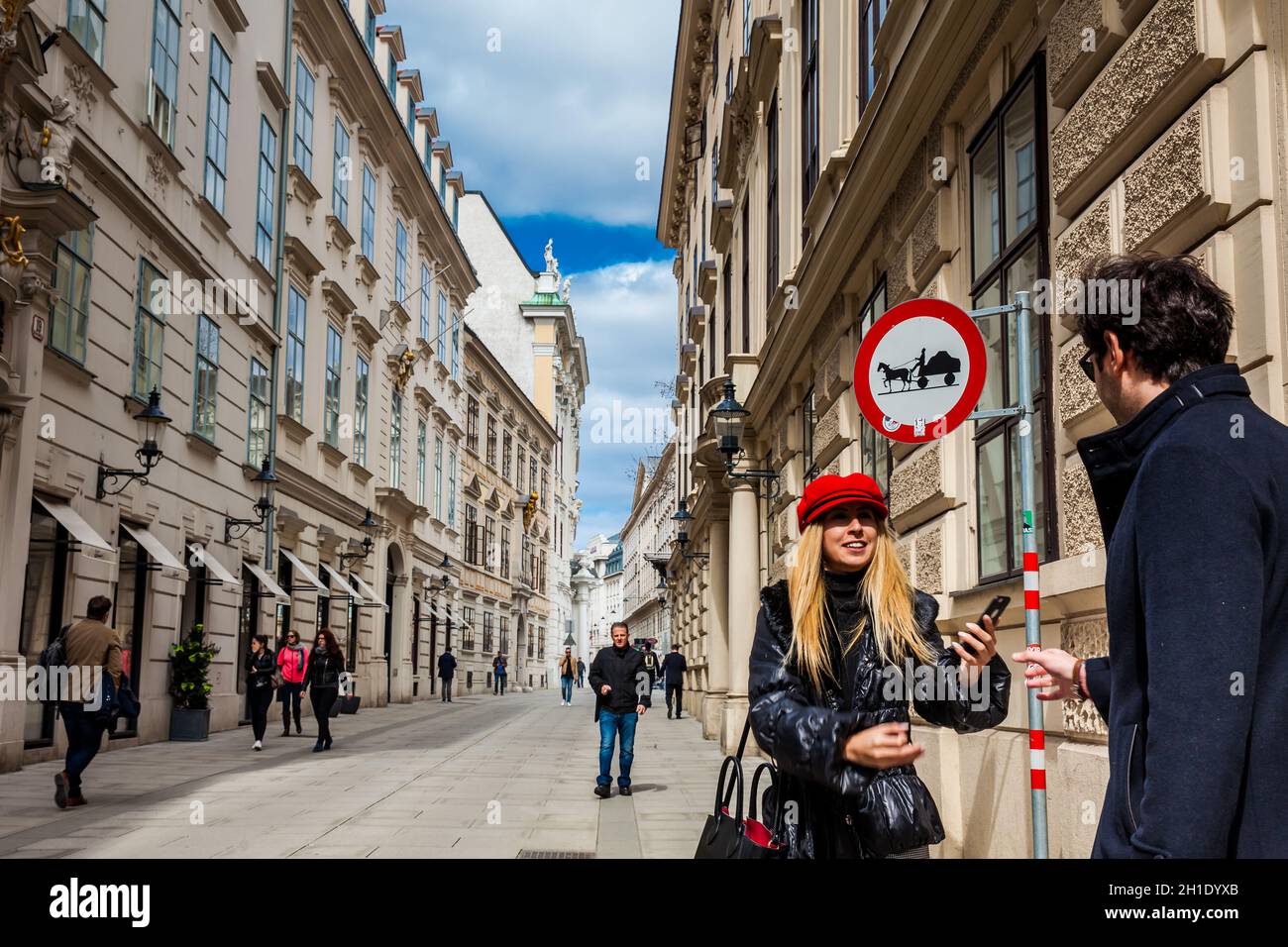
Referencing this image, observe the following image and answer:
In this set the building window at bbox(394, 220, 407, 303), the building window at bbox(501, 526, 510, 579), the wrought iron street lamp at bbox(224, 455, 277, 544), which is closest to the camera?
the wrought iron street lamp at bbox(224, 455, 277, 544)

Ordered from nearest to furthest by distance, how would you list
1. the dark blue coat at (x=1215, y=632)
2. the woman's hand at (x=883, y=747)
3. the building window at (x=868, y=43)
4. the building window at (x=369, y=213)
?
the dark blue coat at (x=1215, y=632) < the woman's hand at (x=883, y=747) < the building window at (x=868, y=43) < the building window at (x=369, y=213)

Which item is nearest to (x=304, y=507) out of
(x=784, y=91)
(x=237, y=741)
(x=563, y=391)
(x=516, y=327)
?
(x=237, y=741)

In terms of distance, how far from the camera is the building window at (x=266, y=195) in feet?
73.2

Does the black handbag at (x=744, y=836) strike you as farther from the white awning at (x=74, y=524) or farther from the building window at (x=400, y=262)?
the building window at (x=400, y=262)

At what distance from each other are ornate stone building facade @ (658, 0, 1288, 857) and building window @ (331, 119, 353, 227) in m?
14.7

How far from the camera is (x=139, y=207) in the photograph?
648 inches

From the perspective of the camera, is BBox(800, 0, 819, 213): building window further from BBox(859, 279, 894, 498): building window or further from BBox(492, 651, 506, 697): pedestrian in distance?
BBox(492, 651, 506, 697): pedestrian in distance

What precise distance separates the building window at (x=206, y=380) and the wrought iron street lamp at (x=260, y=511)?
1.47 m

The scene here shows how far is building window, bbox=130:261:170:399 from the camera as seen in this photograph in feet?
54.7

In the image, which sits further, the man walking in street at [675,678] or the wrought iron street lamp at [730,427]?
the man walking in street at [675,678]

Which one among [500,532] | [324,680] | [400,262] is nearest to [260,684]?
[324,680]

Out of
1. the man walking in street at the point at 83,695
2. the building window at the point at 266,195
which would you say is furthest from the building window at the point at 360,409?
the man walking in street at the point at 83,695

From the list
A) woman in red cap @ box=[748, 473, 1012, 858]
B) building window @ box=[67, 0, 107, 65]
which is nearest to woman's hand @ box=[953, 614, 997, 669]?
woman in red cap @ box=[748, 473, 1012, 858]

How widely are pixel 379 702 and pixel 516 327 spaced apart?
119ft
